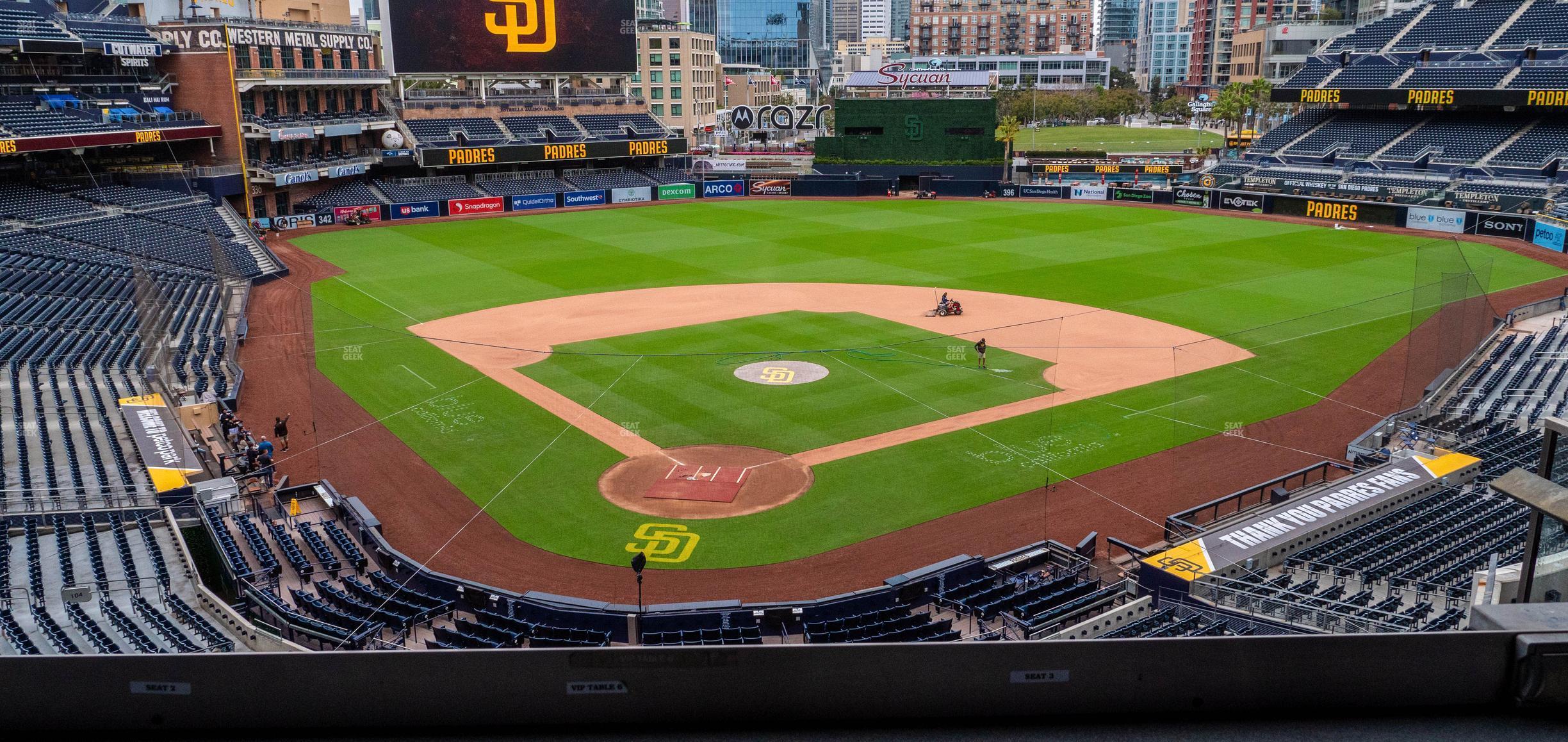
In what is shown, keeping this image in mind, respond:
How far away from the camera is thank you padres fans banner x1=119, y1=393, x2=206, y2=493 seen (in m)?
22.1

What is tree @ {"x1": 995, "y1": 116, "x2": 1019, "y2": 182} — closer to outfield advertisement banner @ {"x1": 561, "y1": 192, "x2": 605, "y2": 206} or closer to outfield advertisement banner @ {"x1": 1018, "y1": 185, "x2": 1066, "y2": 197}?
outfield advertisement banner @ {"x1": 1018, "y1": 185, "x2": 1066, "y2": 197}

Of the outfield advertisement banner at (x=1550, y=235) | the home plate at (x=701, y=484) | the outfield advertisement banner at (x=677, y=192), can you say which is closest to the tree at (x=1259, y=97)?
the outfield advertisement banner at (x=1550, y=235)

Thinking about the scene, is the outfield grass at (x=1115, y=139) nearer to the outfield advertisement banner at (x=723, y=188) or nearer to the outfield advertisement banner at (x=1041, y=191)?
the outfield advertisement banner at (x=1041, y=191)

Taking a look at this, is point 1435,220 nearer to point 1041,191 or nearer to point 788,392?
point 1041,191

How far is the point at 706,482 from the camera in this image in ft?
78.2

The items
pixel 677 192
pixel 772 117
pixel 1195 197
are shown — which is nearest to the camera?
pixel 1195 197

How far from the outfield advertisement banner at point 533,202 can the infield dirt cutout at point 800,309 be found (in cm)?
3048

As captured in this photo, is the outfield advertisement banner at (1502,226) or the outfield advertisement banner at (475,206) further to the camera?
the outfield advertisement banner at (475,206)

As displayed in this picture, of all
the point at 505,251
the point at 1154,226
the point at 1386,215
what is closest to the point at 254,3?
the point at 505,251

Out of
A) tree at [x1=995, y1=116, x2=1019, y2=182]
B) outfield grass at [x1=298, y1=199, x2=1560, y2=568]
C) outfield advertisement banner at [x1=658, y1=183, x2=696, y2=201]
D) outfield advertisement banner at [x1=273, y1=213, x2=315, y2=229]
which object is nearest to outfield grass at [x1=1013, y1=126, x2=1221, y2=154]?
tree at [x1=995, y1=116, x2=1019, y2=182]

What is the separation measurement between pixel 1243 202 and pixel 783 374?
174 ft

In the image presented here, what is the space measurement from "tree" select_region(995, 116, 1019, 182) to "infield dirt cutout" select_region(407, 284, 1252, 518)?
4094 centimetres

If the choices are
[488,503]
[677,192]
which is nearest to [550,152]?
[677,192]

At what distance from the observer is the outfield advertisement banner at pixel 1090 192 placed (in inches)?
3108
